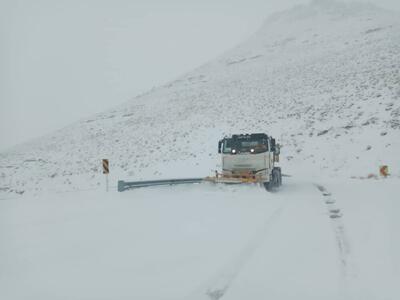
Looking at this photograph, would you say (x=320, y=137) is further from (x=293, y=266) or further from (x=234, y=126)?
(x=293, y=266)

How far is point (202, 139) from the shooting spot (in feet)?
97.1

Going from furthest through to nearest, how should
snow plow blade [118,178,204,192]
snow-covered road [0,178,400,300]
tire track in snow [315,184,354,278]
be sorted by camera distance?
1. snow plow blade [118,178,204,192]
2. tire track in snow [315,184,354,278]
3. snow-covered road [0,178,400,300]

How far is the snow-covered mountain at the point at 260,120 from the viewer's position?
22906 mm

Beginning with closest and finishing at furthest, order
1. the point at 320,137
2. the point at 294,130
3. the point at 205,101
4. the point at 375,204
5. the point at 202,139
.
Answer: the point at 375,204 < the point at 320,137 < the point at 294,130 < the point at 202,139 < the point at 205,101

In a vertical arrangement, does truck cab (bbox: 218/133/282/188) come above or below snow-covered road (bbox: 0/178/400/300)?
above

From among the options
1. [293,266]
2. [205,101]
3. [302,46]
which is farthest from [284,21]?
[293,266]

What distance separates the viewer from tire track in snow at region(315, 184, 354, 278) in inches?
239

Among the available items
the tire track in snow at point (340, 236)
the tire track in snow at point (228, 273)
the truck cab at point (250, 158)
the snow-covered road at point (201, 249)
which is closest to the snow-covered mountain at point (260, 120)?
the truck cab at point (250, 158)

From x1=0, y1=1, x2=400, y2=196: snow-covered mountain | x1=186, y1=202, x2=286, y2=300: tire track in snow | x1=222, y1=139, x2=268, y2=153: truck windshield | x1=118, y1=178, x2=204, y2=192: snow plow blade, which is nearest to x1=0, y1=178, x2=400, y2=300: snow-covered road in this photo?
x1=186, y1=202, x2=286, y2=300: tire track in snow

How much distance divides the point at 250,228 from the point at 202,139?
A: 21114 mm

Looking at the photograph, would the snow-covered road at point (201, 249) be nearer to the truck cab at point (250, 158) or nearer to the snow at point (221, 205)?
the snow at point (221, 205)

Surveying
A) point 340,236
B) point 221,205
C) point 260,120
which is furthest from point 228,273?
point 260,120

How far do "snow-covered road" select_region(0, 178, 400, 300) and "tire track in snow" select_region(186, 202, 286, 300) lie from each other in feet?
0.05

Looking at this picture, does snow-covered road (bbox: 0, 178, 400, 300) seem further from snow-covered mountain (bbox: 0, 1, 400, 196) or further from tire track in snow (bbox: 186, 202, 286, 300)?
snow-covered mountain (bbox: 0, 1, 400, 196)
